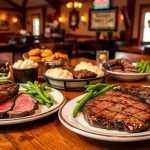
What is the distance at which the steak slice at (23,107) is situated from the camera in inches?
34.1

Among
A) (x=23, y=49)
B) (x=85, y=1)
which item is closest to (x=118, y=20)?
(x=85, y=1)

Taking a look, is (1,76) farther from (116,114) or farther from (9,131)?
(116,114)

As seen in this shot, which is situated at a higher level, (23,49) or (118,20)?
(118,20)

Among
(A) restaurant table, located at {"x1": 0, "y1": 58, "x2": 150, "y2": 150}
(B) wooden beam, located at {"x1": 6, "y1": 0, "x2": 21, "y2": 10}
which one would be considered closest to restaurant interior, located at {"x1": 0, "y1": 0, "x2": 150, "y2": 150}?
(A) restaurant table, located at {"x1": 0, "y1": 58, "x2": 150, "y2": 150}

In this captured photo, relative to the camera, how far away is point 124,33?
9.13 m

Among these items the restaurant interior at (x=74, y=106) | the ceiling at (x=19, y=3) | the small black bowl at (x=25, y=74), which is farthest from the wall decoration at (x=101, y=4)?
the small black bowl at (x=25, y=74)

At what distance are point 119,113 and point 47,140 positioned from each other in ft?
0.88

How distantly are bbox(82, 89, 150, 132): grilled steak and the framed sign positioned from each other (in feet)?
29.9

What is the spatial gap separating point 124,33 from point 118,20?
0.76 m

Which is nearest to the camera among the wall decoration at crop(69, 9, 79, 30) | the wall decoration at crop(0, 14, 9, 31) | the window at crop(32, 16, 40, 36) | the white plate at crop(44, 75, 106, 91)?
the white plate at crop(44, 75, 106, 91)

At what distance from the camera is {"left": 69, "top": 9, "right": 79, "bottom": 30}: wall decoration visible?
11375mm

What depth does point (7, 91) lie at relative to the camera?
959 mm

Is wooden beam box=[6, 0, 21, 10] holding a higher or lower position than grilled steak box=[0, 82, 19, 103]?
higher

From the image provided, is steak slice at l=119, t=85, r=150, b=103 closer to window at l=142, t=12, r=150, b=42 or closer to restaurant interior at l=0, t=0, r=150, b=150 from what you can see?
restaurant interior at l=0, t=0, r=150, b=150
